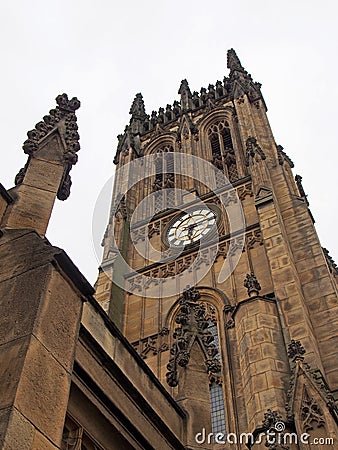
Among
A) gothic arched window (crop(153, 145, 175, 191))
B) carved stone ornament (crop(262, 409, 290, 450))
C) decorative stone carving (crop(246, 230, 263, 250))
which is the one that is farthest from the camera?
gothic arched window (crop(153, 145, 175, 191))

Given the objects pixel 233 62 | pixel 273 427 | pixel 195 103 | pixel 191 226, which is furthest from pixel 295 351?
pixel 233 62

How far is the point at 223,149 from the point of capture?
3062cm

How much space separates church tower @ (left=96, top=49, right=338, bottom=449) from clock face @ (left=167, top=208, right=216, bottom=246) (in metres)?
0.07

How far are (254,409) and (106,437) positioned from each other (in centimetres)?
738

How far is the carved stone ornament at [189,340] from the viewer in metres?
9.28

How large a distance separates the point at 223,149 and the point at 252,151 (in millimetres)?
5678

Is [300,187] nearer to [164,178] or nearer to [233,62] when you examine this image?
[164,178]

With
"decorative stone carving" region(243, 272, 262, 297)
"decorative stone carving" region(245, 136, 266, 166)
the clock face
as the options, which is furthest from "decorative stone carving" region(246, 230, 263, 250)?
"decorative stone carving" region(245, 136, 266, 166)

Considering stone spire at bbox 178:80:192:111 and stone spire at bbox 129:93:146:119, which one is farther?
stone spire at bbox 129:93:146:119

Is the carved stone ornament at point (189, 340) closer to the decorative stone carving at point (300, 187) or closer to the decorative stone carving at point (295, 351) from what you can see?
the decorative stone carving at point (295, 351)

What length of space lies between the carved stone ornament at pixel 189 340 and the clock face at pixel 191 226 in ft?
42.4

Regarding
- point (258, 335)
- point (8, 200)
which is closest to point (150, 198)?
point (258, 335)

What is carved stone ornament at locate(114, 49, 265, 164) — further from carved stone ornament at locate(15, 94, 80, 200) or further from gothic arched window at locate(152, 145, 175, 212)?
carved stone ornament at locate(15, 94, 80, 200)

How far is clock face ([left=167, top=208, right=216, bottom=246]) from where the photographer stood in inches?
940
